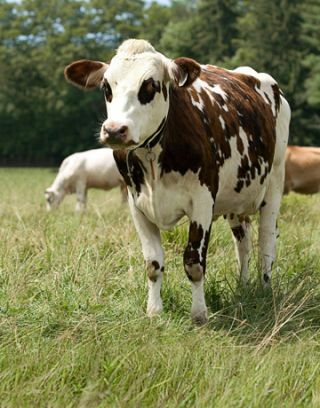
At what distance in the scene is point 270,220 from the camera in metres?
6.47

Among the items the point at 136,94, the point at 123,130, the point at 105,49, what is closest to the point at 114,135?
the point at 123,130

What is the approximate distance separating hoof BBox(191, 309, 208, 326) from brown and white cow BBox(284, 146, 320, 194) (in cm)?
1143

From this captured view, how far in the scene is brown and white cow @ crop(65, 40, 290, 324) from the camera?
15.4 feet

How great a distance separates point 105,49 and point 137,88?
6004 cm

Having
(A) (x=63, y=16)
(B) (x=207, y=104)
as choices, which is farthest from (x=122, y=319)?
(A) (x=63, y=16)

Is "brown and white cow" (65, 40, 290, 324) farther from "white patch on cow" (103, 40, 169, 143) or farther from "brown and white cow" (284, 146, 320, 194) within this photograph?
"brown and white cow" (284, 146, 320, 194)

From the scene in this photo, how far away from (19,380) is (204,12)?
4996 cm

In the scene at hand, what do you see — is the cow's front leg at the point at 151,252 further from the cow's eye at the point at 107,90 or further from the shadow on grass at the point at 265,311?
the cow's eye at the point at 107,90

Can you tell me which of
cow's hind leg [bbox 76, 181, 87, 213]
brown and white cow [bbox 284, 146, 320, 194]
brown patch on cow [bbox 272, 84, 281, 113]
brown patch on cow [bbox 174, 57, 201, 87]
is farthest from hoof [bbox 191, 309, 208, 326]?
cow's hind leg [bbox 76, 181, 87, 213]

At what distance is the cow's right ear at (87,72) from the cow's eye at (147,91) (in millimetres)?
512

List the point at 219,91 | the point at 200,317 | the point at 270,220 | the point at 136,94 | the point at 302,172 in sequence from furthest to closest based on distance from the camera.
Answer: the point at 302,172 < the point at 270,220 < the point at 219,91 < the point at 200,317 < the point at 136,94

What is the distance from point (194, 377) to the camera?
147 inches

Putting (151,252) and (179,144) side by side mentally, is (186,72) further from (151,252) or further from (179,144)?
(151,252)

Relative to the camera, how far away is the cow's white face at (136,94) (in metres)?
4.50
